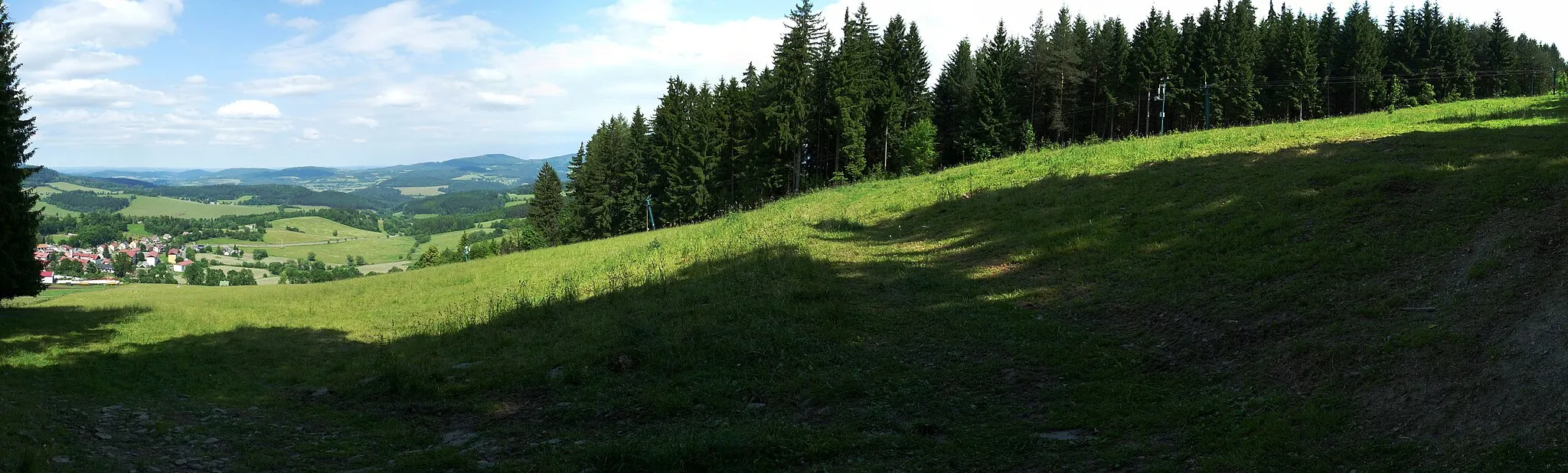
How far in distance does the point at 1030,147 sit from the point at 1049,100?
29.4m

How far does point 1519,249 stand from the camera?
718cm

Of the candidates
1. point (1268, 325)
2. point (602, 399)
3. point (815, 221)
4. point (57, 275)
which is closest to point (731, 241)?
point (815, 221)

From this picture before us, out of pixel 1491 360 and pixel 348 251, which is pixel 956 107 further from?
pixel 348 251

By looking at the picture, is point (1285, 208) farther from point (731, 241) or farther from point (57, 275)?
point (57, 275)

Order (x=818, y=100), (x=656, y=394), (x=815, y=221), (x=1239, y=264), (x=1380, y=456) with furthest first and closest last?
(x=818, y=100) < (x=815, y=221) < (x=1239, y=264) < (x=656, y=394) < (x=1380, y=456)

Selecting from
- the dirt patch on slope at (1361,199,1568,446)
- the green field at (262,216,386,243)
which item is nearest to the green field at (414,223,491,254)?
the green field at (262,216,386,243)

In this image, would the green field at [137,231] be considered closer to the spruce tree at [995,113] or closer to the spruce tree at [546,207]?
the spruce tree at [546,207]

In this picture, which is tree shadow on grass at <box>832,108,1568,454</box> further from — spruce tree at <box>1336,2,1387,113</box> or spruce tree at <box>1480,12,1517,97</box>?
spruce tree at <box>1480,12,1517,97</box>

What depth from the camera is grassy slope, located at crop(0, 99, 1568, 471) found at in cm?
572

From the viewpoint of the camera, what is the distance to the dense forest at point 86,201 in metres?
164

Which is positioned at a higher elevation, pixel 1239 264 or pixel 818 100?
pixel 818 100

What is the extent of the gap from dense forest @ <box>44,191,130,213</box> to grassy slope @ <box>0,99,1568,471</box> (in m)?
198

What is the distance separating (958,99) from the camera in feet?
214

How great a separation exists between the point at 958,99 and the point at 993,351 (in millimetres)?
59800
